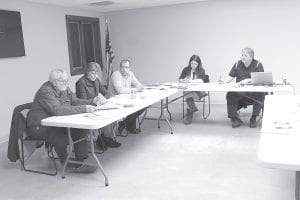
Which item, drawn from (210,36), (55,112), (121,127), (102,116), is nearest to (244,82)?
(121,127)

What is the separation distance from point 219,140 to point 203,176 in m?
1.15

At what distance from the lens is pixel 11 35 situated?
4551 millimetres

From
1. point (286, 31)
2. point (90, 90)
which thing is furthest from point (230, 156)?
point (286, 31)

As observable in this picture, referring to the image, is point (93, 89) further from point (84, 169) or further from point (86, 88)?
point (84, 169)

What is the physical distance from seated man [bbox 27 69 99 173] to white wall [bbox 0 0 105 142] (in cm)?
161

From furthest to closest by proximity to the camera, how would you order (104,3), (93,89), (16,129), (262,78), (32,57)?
(104,3), (32,57), (262,78), (93,89), (16,129)

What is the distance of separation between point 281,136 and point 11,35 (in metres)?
3.98

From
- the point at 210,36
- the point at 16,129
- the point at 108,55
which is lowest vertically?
the point at 16,129

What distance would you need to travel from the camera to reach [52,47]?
5.49 meters

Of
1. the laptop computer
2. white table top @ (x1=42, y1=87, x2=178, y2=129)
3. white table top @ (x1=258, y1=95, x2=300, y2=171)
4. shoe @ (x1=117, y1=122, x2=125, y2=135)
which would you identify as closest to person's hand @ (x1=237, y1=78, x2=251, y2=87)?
the laptop computer

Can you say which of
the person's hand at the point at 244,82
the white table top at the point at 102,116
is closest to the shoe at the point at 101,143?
the white table top at the point at 102,116

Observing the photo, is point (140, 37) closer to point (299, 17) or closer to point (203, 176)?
point (299, 17)

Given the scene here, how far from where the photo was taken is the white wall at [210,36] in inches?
228

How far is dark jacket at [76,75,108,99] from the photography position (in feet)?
12.3
